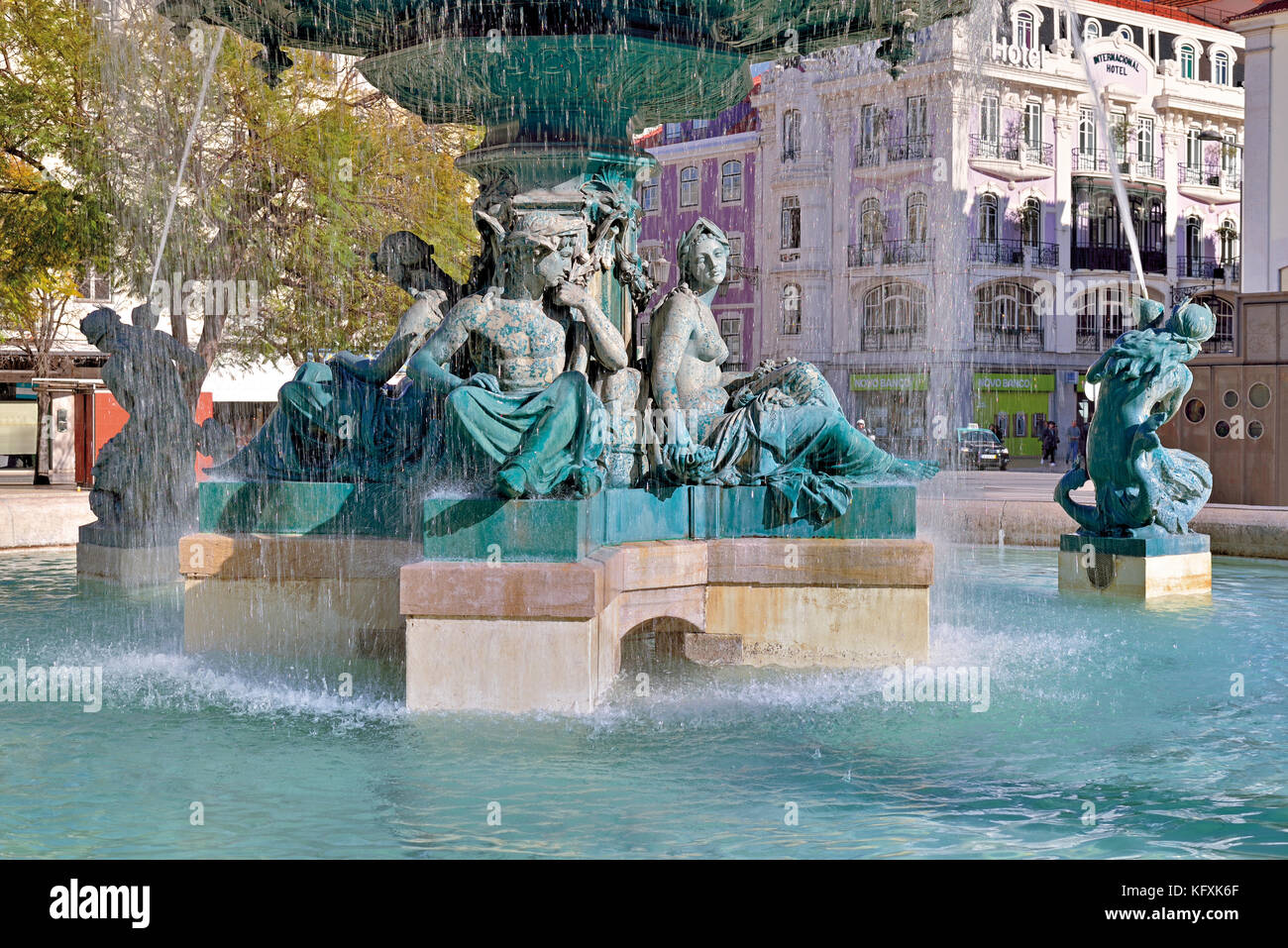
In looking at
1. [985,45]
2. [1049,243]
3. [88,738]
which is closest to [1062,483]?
[985,45]

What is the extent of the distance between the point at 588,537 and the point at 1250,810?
9.36ft

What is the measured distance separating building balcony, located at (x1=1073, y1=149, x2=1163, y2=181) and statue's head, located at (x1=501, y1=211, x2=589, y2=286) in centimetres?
4614

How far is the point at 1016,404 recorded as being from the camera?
4703 centimetres

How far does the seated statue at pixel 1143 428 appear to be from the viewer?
982 cm

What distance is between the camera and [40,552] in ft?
41.7

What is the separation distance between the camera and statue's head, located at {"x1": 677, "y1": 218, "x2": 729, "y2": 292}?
7.84m

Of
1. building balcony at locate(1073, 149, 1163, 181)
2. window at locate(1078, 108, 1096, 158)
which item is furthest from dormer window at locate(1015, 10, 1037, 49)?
building balcony at locate(1073, 149, 1163, 181)

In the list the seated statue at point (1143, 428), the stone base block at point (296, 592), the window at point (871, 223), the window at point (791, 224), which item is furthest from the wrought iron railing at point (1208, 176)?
the stone base block at point (296, 592)

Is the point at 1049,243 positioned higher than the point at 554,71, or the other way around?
the point at 1049,243

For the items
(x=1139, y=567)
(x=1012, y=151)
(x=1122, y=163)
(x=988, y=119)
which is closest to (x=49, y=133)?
(x=1139, y=567)

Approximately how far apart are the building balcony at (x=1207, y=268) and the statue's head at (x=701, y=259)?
157ft

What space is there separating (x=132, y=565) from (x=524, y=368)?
4.45 meters

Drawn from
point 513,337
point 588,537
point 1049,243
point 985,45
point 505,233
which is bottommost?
point 588,537

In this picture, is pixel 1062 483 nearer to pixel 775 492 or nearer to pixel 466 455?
pixel 775 492
